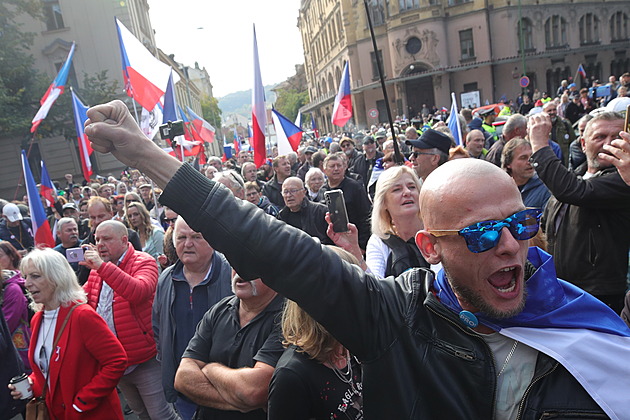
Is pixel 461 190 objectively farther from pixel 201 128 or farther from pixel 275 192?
pixel 201 128

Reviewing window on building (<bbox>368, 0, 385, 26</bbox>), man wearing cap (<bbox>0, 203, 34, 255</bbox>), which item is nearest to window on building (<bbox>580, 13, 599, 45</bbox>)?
window on building (<bbox>368, 0, 385, 26</bbox>)

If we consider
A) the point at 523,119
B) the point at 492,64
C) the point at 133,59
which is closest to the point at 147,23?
the point at 492,64

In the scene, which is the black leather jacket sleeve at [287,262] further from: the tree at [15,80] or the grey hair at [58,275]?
the tree at [15,80]

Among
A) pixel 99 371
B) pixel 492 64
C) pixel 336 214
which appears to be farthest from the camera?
pixel 492 64

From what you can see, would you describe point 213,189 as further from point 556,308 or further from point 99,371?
point 99,371

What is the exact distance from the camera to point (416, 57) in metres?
41.1

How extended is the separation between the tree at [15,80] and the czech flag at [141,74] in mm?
19097

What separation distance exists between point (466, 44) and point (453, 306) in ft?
146

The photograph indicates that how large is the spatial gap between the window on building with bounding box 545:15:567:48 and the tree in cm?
4019

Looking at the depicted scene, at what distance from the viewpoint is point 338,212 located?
2.64 m

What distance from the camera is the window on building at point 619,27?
45906 millimetres

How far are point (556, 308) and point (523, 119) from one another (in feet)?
15.7

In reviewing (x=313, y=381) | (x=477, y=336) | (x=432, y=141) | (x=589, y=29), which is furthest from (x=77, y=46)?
(x=589, y=29)

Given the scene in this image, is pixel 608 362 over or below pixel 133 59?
below
